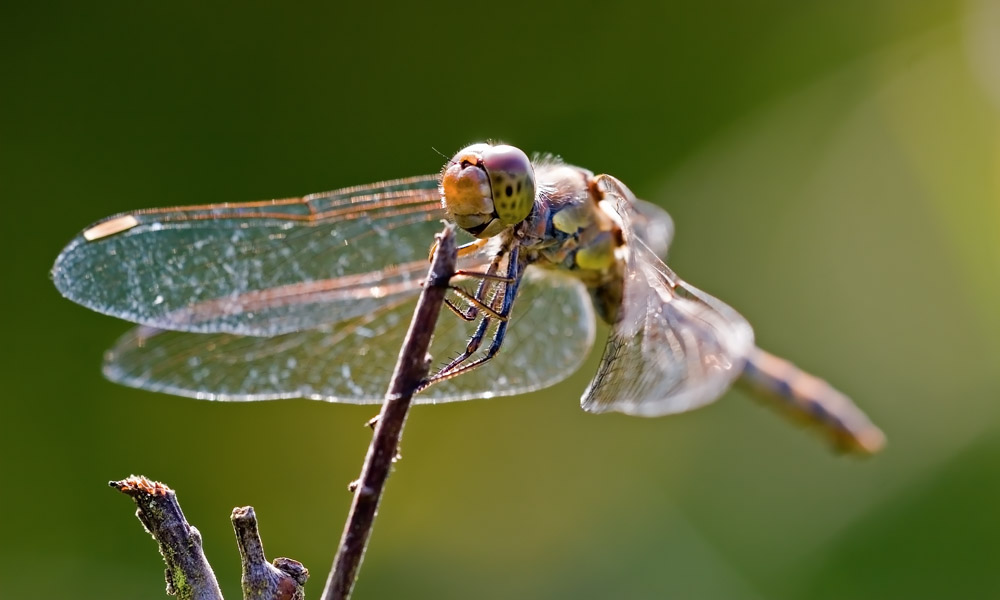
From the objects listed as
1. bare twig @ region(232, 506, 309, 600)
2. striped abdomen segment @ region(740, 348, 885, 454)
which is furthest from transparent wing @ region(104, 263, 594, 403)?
bare twig @ region(232, 506, 309, 600)

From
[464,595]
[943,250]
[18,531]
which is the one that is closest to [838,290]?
[943,250]

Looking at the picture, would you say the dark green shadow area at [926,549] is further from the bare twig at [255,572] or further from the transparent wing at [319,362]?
the bare twig at [255,572]

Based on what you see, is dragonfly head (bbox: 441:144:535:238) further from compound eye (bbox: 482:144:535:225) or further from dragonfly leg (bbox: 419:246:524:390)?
dragonfly leg (bbox: 419:246:524:390)

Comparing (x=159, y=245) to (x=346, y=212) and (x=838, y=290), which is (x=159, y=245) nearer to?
(x=346, y=212)

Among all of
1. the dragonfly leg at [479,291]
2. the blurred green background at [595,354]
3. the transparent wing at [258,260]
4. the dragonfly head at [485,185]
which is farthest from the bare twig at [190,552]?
the blurred green background at [595,354]

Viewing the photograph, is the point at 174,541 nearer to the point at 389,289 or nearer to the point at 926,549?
the point at 389,289
